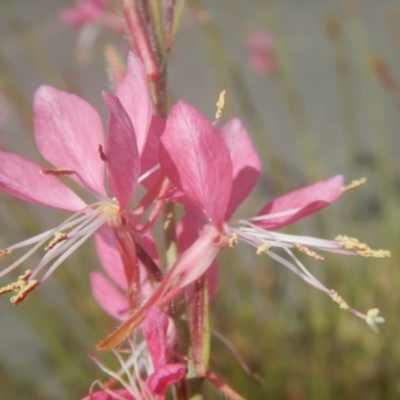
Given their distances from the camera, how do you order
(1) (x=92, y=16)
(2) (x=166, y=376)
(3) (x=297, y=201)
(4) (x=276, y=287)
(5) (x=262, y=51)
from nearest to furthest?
(2) (x=166, y=376) → (3) (x=297, y=201) → (1) (x=92, y=16) → (4) (x=276, y=287) → (5) (x=262, y=51)

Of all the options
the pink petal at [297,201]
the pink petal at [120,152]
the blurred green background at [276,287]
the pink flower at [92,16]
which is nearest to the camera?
the pink petal at [120,152]

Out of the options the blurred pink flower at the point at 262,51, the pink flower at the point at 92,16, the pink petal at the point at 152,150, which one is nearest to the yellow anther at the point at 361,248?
the pink petal at the point at 152,150

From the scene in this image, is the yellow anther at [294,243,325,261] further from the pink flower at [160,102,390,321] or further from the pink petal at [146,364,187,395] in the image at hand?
the pink petal at [146,364,187,395]

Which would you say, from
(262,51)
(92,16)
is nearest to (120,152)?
(92,16)

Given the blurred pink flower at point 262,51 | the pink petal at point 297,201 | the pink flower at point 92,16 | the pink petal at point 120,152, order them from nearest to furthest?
the pink petal at point 120,152 < the pink petal at point 297,201 < the pink flower at point 92,16 < the blurred pink flower at point 262,51

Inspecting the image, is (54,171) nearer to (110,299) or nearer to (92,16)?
(110,299)

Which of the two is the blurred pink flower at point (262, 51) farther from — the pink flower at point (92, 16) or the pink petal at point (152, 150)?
the pink petal at point (152, 150)

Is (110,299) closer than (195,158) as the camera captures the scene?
No
